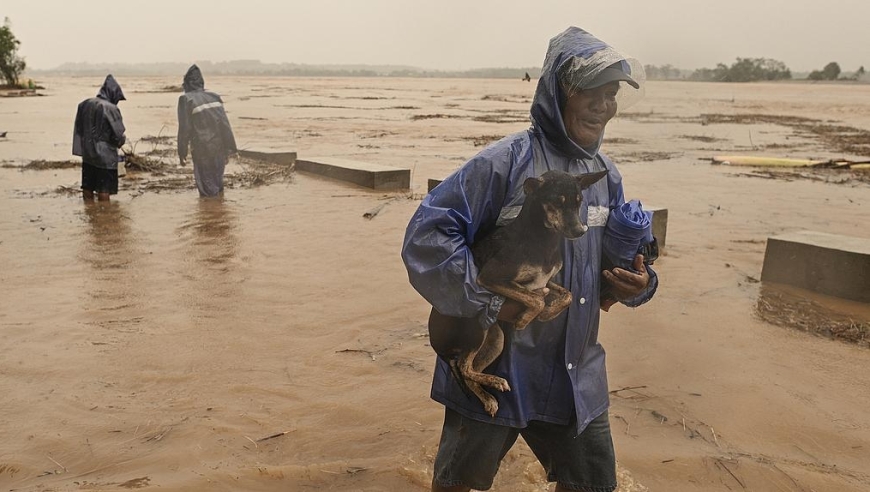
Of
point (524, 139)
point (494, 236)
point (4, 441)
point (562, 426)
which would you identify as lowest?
point (4, 441)

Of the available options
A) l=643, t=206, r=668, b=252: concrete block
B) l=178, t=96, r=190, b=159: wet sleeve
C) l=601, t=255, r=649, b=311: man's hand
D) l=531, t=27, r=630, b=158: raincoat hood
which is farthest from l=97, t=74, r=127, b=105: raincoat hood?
l=601, t=255, r=649, b=311: man's hand

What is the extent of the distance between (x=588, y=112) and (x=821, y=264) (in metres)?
5.01

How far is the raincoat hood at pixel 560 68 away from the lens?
222 centimetres

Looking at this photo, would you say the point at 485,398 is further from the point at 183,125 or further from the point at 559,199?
the point at 183,125

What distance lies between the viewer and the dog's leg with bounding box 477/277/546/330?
2180 millimetres

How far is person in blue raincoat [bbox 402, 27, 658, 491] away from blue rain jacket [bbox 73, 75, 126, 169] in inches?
347

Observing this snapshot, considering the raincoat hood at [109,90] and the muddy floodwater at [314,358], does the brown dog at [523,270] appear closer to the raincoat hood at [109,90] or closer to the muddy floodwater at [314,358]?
the muddy floodwater at [314,358]

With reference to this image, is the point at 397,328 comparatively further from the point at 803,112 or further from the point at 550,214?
the point at 803,112

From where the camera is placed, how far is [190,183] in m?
12.2

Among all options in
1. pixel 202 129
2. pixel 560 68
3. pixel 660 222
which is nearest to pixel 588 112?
pixel 560 68

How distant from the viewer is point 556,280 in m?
2.31

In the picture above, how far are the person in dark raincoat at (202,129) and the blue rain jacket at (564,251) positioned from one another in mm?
8578

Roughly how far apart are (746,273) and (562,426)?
5.43 metres

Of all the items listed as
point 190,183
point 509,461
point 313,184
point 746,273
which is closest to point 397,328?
point 509,461
